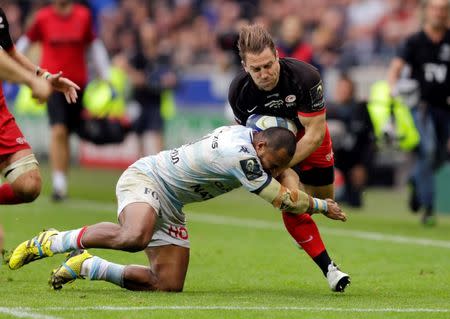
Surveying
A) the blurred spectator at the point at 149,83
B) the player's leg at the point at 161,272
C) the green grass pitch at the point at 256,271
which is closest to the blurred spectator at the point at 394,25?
the blurred spectator at the point at 149,83

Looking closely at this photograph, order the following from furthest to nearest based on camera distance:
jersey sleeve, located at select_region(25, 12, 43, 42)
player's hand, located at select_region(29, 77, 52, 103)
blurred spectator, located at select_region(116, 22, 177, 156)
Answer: blurred spectator, located at select_region(116, 22, 177, 156)
jersey sleeve, located at select_region(25, 12, 43, 42)
player's hand, located at select_region(29, 77, 52, 103)

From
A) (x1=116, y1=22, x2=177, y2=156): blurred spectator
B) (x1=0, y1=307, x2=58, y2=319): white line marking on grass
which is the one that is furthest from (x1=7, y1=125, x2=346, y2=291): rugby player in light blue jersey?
(x1=116, y1=22, x2=177, y2=156): blurred spectator

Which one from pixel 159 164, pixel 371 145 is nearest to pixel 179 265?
pixel 159 164

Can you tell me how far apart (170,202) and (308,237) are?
3.41ft

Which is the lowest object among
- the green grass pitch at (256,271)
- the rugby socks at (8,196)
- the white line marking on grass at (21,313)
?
the green grass pitch at (256,271)

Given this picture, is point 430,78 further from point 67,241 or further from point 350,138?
point 67,241

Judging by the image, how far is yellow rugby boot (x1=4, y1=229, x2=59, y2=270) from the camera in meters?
8.55

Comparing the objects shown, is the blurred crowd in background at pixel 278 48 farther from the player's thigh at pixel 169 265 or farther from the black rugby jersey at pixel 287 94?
the player's thigh at pixel 169 265

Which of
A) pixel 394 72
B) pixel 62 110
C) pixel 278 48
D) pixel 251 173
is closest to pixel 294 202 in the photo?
pixel 251 173

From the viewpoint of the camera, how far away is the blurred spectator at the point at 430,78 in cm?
1377

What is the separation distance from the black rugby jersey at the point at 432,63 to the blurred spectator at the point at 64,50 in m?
4.27

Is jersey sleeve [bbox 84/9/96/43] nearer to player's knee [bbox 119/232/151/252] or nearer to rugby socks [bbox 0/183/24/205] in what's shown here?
rugby socks [bbox 0/183/24/205]

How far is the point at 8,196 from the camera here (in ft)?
31.6

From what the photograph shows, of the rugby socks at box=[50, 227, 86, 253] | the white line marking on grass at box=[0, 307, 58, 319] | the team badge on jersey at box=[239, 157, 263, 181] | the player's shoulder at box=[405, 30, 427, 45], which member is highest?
the player's shoulder at box=[405, 30, 427, 45]
